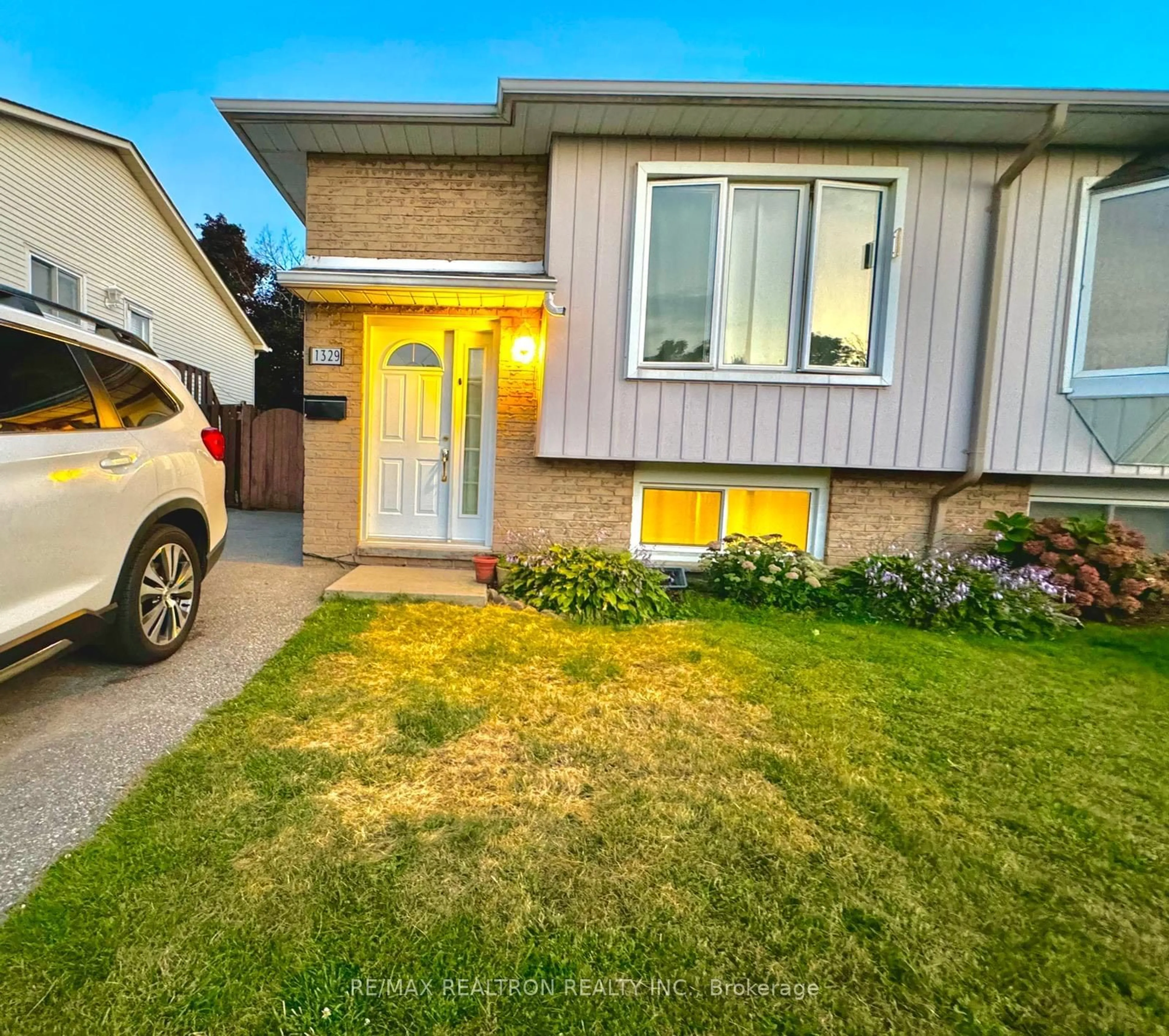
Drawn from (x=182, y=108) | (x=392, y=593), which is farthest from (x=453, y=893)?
(x=182, y=108)

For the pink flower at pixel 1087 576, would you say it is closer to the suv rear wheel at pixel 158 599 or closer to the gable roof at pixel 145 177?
the suv rear wheel at pixel 158 599

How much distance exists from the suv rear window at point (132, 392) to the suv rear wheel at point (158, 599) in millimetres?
606

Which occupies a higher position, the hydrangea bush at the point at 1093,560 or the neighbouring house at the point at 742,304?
the neighbouring house at the point at 742,304

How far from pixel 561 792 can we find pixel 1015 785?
1897 mm

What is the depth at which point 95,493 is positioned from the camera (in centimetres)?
269

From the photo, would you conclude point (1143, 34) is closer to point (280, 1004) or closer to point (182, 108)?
point (280, 1004)

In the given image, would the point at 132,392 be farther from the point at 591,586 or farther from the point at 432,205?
the point at 432,205

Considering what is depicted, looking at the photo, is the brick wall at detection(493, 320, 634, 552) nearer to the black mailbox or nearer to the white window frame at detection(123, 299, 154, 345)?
the black mailbox

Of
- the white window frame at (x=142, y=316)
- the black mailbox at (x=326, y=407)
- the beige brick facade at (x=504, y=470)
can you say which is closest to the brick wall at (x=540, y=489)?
the beige brick facade at (x=504, y=470)

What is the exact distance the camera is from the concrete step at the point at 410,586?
474cm

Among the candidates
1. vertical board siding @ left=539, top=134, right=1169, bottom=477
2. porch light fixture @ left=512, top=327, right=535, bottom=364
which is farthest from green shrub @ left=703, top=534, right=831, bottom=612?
porch light fixture @ left=512, top=327, right=535, bottom=364

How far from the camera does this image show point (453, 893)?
5.73 ft

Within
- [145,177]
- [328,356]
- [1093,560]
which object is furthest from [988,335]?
[145,177]

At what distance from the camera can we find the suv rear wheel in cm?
299
